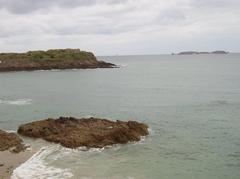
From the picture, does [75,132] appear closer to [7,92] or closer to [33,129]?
[33,129]

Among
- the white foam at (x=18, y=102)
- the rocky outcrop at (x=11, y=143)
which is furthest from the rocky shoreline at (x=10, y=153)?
the white foam at (x=18, y=102)

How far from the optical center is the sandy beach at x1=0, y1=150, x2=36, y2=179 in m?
24.3

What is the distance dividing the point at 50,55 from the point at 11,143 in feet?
353

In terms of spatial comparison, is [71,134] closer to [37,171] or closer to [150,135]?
[150,135]

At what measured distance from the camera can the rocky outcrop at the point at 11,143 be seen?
29797 millimetres

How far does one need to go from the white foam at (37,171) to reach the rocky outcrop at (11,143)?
241 centimetres

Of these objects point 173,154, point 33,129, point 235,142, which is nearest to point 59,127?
point 33,129

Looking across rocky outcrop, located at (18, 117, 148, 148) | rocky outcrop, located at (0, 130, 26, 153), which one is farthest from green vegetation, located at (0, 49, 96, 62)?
rocky outcrop, located at (0, 130, 26, 153)

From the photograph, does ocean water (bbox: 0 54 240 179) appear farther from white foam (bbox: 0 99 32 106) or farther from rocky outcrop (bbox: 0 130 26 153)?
rocky outcrop (bbox: 0 130 26 153)

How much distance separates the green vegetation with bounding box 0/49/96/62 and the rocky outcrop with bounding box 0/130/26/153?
4040 inches

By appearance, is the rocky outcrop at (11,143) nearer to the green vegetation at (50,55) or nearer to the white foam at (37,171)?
the white foam at (37,171)

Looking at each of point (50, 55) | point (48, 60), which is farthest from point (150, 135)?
point (50, 55)

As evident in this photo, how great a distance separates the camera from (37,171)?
82.1 ft

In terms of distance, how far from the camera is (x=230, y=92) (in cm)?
6519
